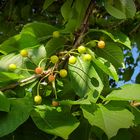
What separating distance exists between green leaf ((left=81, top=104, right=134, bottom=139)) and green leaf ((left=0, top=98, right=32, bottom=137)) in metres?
0.18

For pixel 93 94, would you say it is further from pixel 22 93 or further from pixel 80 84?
pixel 22 93

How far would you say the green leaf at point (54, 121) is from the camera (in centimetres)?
129

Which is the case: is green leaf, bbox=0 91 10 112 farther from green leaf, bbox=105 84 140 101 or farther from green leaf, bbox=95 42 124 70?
green leaf, bbox=95 42 124 70

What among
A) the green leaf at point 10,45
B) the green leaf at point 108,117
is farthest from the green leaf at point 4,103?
the green leaf at point 10,45

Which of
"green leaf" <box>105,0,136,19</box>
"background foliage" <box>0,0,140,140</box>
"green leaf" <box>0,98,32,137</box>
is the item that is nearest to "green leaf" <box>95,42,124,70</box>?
"background foliage" <box>0,0,140,140</box>

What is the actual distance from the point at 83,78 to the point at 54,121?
21 centimetres

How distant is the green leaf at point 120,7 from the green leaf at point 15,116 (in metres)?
0.63

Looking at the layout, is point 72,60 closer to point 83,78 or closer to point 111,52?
point 83,78

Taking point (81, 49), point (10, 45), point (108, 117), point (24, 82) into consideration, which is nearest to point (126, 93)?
point (108, 117)

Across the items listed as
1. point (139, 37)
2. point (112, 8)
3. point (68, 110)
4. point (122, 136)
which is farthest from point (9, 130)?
point (139, 37)

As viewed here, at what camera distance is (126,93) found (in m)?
1.41

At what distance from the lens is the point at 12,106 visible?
134 centimetres

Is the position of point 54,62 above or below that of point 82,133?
above

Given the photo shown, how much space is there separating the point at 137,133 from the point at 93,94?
0.23 m
